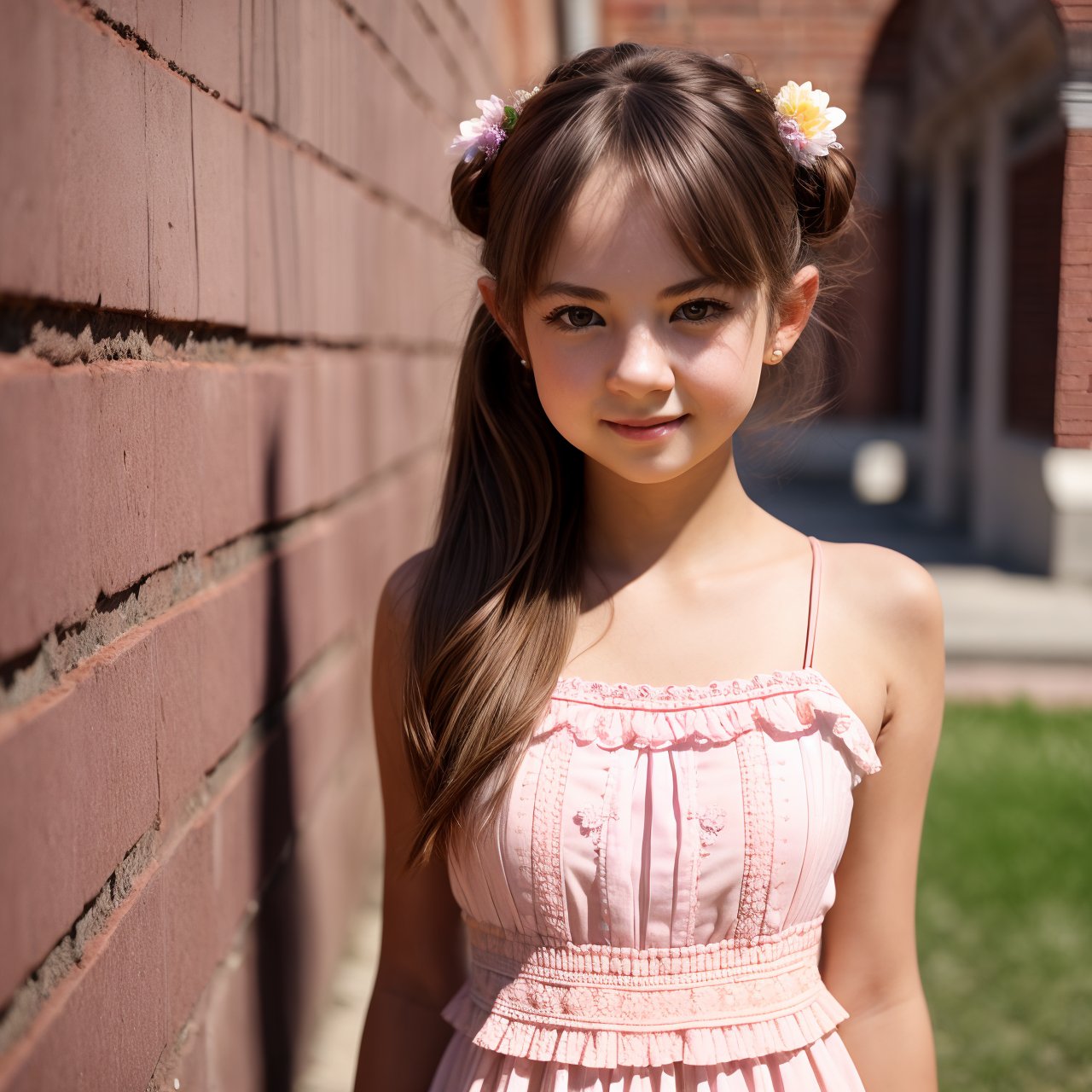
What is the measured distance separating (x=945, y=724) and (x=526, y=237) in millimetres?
4320

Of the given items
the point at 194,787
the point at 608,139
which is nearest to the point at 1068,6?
the point at 608,139

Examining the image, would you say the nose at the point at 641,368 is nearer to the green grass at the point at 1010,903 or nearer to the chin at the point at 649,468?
the chin at the point at 649,468

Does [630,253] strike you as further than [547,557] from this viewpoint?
No

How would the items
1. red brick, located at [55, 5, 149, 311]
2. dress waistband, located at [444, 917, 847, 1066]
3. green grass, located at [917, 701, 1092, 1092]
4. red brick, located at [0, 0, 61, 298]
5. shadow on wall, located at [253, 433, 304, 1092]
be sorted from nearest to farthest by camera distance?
red brick, located at [0, 0, 61, 298]
red brick, located at [55, 5, 149, 311]
dress waistband, located at [444, 917, 847, 1066]
shadow on wall, located at [253, 433, 304, 1092]
green grass, located at [917, 701, 1092, 1092]

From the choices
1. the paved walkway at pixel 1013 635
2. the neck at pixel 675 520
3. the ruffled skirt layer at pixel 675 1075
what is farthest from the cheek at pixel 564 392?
the paved walkway at pixel 1013 635

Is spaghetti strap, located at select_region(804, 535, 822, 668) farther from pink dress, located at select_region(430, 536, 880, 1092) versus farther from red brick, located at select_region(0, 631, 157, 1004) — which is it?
red brick, located at select_region(0, 631, 157, 1004)

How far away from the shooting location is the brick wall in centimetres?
109

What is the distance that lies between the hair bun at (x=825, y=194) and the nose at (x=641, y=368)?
389 mm

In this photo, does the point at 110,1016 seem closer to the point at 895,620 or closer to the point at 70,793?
the point at 70,793

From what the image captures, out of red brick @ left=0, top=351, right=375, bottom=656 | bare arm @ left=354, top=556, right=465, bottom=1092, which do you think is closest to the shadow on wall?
red brick @ left=0, top=351, right=375, bottom=656

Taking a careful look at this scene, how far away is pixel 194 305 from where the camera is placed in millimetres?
1631

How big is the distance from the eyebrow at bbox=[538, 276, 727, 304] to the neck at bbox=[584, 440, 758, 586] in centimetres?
33

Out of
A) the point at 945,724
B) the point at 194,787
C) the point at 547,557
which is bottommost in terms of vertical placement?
the point at 945,724

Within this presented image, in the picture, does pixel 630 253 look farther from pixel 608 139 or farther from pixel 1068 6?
pixel 1068 6
